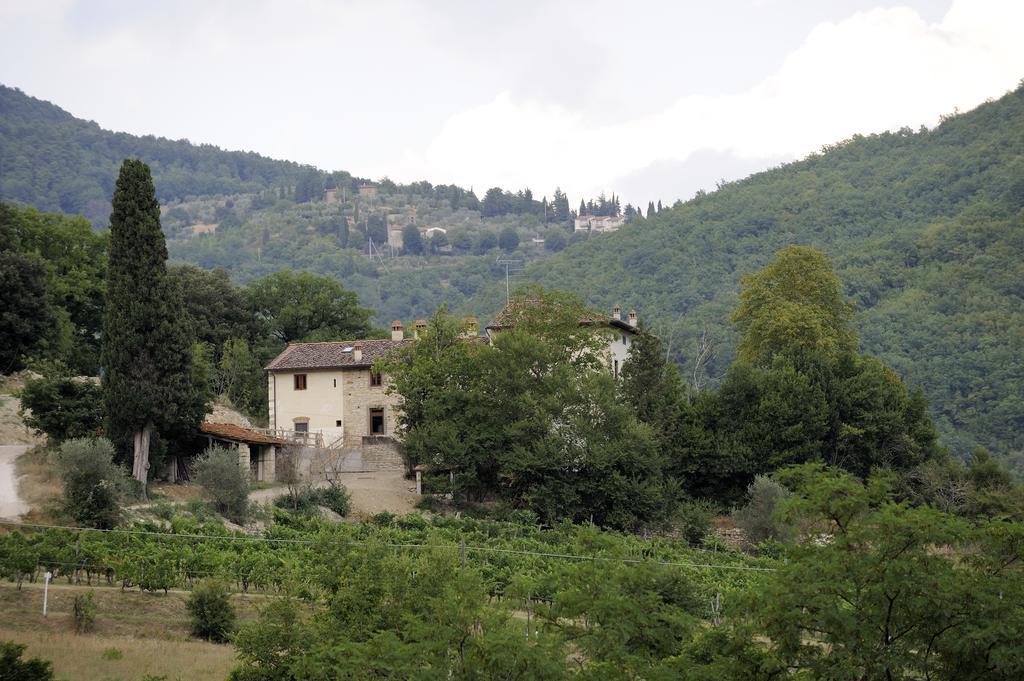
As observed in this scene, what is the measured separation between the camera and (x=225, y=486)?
36.7m

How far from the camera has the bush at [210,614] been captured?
987 inches

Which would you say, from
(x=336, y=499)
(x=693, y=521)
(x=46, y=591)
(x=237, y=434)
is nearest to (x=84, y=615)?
(x=46, y=591)

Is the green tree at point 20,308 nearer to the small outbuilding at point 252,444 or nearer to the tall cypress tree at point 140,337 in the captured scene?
the small outbuilding at point 252,444

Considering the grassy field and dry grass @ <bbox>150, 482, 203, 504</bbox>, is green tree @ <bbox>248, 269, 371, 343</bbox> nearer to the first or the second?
dry grass @ <bbox>150, 482, 203, 504</bbox>

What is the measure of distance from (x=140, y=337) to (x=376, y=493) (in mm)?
10928

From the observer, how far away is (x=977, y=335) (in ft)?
260

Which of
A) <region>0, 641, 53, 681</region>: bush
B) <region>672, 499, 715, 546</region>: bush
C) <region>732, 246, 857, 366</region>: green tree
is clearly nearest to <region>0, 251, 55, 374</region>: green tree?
<region>672, 499, 715, 546</region>: bush

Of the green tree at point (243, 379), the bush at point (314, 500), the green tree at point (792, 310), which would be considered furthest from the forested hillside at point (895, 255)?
the bush at point (314, 500)

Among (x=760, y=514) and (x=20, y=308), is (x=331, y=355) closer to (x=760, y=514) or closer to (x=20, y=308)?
(x=20, y=308)

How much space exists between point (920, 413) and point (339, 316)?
1245 inches

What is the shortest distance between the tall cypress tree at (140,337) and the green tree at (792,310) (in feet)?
85.5

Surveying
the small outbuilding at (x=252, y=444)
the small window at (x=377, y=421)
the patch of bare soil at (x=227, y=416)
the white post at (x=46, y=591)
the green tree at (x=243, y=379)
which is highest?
the green tree at (x=243, y=379)

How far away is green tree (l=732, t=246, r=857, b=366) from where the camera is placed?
178 ft

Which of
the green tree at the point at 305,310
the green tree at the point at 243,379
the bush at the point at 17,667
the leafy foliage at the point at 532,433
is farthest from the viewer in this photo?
the green tree at the point at 305,310
